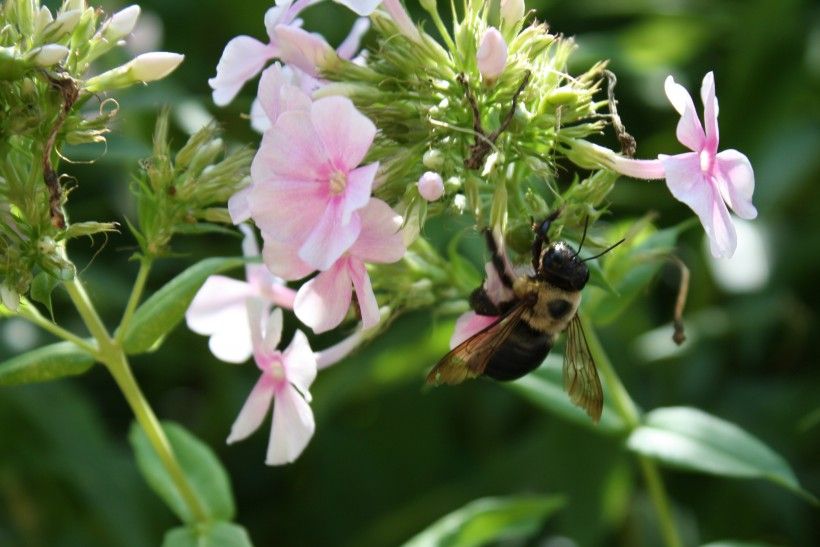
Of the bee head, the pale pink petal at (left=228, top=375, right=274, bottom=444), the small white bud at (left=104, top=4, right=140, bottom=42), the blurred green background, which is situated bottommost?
the blurred green background

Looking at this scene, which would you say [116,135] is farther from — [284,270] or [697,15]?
[697,15]

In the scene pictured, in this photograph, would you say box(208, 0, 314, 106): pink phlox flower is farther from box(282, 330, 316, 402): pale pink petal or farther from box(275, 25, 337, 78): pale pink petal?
box(282, 330, 316, 402): pale pink petal

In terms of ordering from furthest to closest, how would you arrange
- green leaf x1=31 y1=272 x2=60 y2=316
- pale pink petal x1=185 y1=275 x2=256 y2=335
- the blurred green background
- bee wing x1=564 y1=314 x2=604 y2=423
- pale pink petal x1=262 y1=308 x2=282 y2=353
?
1. the blurred green background
2. pale pink petal x1=185 y1=275 x2=256 y2=335
3. pale pink petal x1=262 y1=308 x2=282 y2=353
4. bee wing x1=564 y1=314 x2=604 y2=423
5. green leaf x1=31 y1=272 x2=60 y2=316

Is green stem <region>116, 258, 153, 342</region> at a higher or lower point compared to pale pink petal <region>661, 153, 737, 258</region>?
lower

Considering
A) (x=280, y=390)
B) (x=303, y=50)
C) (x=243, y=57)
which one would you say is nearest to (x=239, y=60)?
(x=243, y=57)

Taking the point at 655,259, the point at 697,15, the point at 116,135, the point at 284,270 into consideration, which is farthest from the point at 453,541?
the point at 697,15

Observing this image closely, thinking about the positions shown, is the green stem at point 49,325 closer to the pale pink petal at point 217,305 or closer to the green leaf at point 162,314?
the green leaf at point 162,314

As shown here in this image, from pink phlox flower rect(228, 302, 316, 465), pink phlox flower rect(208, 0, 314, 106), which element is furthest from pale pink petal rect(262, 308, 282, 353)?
pink phlox flower rect(208, 0, 314, 106)
